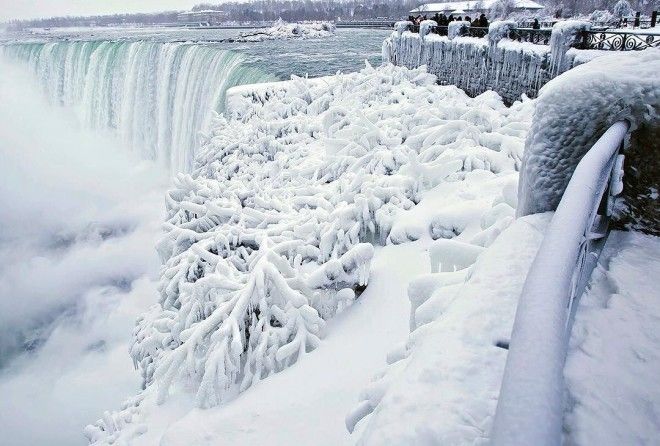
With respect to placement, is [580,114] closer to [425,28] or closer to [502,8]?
[425,28]

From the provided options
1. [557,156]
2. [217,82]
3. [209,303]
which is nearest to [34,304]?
[217,82]

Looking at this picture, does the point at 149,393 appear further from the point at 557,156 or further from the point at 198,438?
the point at 557,156

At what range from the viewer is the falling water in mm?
21094

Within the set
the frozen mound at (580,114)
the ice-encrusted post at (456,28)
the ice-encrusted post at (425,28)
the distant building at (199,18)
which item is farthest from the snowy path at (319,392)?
the distant building at (199,18)

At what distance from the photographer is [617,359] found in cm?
152

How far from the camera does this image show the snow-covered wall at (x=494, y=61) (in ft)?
33.5

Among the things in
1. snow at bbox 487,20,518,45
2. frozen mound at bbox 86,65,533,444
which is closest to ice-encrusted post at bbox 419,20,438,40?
snow at bbox 487,20,518,45

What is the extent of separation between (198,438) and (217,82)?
19245mm

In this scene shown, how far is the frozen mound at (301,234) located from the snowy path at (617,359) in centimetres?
114

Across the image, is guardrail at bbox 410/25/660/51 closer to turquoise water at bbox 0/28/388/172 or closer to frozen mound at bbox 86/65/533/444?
frozen mound at bbox 86/65/533/444

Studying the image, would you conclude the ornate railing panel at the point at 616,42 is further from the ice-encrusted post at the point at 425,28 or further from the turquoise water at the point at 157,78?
the turquoise water at the point at 157,78

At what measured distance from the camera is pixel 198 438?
13.0ft

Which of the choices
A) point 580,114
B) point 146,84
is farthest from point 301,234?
point 146,84

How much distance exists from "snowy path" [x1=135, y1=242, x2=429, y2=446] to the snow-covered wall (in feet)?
23.9
